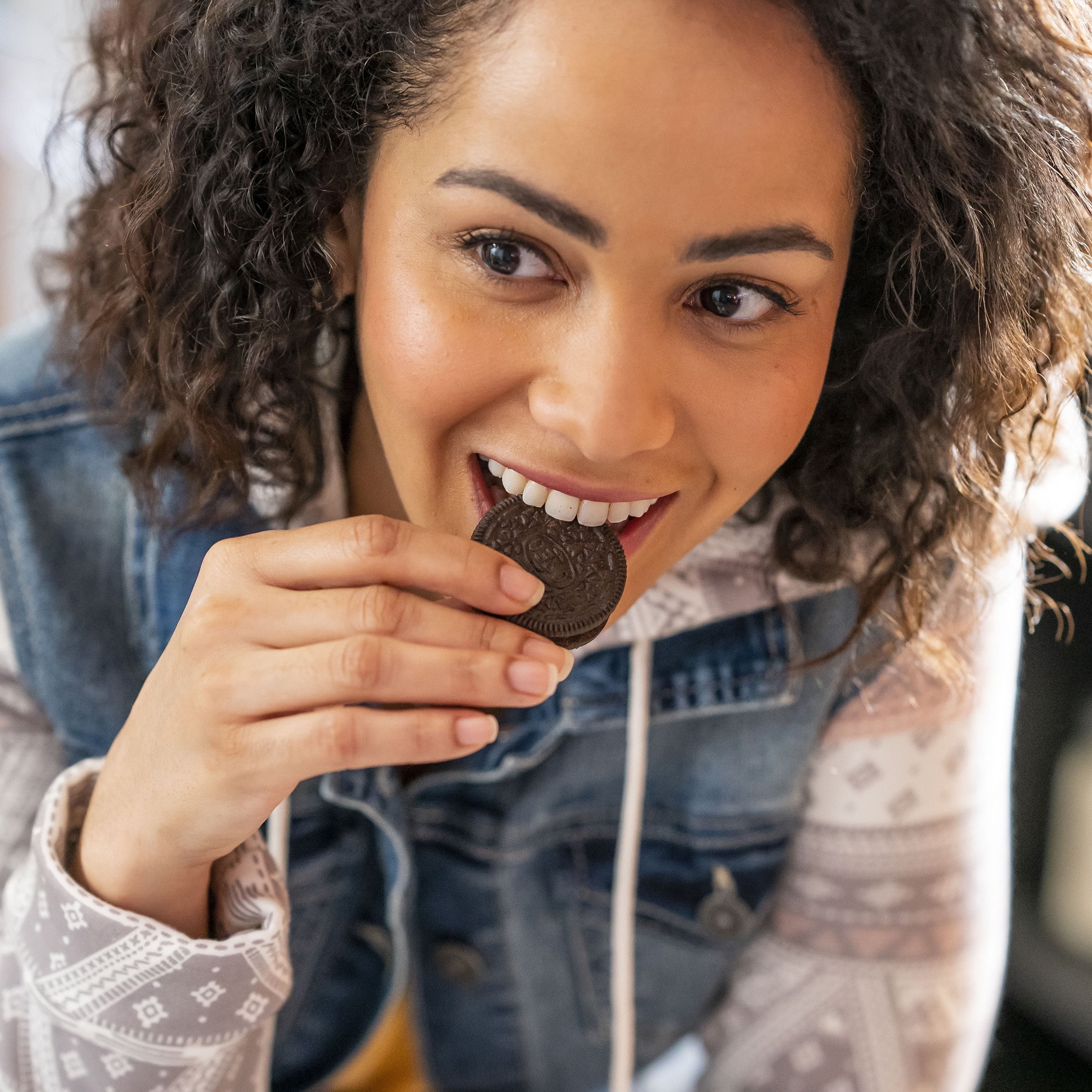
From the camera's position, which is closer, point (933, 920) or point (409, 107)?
point (409, 107)

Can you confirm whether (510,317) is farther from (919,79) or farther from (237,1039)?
(237,1039)

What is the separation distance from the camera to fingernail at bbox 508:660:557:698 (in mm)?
658

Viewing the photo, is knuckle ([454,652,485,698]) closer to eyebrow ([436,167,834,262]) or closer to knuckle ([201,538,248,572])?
knuckle ([201,538,248,572])

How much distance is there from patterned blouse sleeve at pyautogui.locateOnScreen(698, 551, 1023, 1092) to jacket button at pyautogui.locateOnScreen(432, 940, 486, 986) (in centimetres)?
29

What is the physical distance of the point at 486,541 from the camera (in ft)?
2.53

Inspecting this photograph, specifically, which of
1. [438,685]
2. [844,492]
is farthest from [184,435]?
[844,492]

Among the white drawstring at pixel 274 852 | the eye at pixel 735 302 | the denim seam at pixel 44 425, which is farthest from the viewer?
the denim seam at pixel 44 425

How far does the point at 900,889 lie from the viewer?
1097 millimetres

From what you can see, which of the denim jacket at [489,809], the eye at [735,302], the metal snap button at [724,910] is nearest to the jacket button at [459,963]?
the denim jacket at [489,809]

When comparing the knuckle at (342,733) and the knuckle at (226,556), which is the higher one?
the knuckle at (226,556)

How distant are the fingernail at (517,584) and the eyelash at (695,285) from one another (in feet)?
0.65

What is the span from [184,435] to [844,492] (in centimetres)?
58

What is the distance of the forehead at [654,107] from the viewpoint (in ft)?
2.10

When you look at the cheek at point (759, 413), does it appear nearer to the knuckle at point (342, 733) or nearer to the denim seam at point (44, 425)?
the knuckle at point (342, 733)
